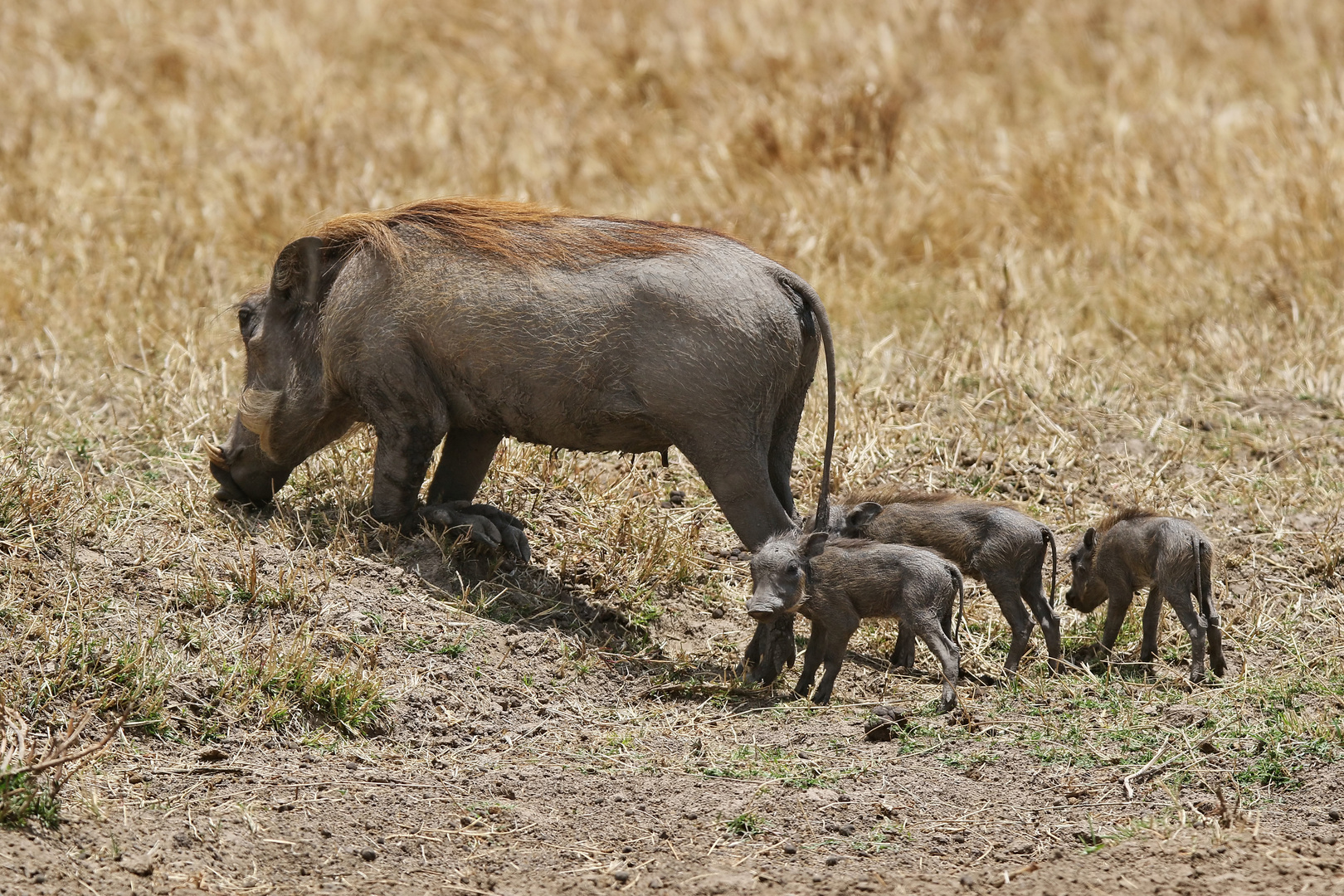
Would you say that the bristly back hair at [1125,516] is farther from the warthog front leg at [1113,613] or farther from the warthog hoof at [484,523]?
the warthog hoof at [484,523]

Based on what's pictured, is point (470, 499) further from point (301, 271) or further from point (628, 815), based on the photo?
point (628, 815)

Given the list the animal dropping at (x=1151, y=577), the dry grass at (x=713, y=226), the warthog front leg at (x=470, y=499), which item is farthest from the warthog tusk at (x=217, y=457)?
the animal dropping at (x=1151, y=577)

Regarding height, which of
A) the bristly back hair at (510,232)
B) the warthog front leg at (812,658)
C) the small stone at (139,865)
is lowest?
the small stone at (139,865)

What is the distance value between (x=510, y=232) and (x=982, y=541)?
78.1 inches

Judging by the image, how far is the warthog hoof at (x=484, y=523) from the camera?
573 cm

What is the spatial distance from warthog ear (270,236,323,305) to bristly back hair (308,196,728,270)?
2.8 inches

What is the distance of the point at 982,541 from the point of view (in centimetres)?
545

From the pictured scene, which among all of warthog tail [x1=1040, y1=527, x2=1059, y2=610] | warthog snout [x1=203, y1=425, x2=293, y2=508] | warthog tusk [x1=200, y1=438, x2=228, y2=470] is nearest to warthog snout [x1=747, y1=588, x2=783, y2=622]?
warthog tail [x1=1040, y1=527, x2=1059, y2=610]

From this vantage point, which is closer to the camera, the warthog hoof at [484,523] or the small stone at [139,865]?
the small stone at [139,865]

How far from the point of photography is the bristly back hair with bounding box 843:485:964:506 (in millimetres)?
5605

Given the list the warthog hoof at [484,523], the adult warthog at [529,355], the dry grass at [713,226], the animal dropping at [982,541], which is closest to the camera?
the dry grass at [713,226]

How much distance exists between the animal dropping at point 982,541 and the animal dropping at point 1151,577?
0.19 m

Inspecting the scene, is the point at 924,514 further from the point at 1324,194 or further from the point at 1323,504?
the point at 1324,194

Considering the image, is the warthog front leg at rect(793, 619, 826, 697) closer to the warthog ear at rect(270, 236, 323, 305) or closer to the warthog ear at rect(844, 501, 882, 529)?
the warthog ear at rect(844, 501, 882, 529)
